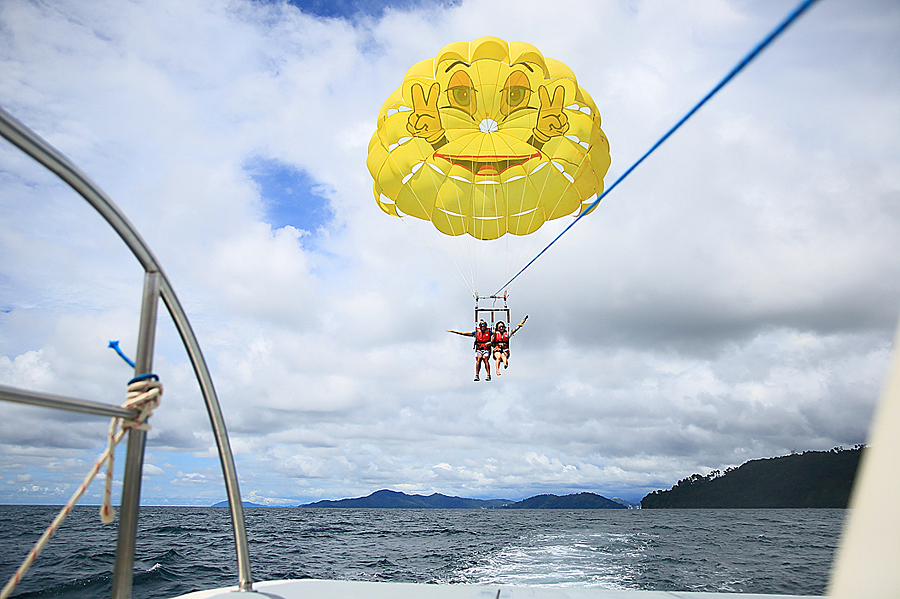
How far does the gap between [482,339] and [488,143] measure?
3.13 meters

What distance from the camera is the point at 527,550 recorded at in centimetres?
1655

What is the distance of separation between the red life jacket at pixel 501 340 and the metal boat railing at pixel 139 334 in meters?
6.71

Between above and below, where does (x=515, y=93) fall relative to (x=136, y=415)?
above

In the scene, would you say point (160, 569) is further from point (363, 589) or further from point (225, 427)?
point (225, 427)

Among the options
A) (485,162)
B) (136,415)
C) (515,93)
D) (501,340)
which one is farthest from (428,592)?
(485,162)

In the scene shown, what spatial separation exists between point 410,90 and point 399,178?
1437 millimetres

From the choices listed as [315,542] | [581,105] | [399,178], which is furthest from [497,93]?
[315,542]

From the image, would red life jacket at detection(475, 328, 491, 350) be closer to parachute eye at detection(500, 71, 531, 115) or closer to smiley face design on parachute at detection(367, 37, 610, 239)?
smiley face design on parachute at detection(367, 37, 610, 239)

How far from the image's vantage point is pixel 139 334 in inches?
68.5

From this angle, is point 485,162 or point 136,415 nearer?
point 136,415

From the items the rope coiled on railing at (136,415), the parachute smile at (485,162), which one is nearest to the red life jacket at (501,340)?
the parachute smile at (485,162)

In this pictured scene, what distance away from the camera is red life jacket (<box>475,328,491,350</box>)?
8633 millimetres

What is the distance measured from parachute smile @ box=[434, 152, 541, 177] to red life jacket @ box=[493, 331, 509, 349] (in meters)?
2.62

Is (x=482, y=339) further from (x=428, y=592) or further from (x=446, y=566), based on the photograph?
(x=446, y=566)
